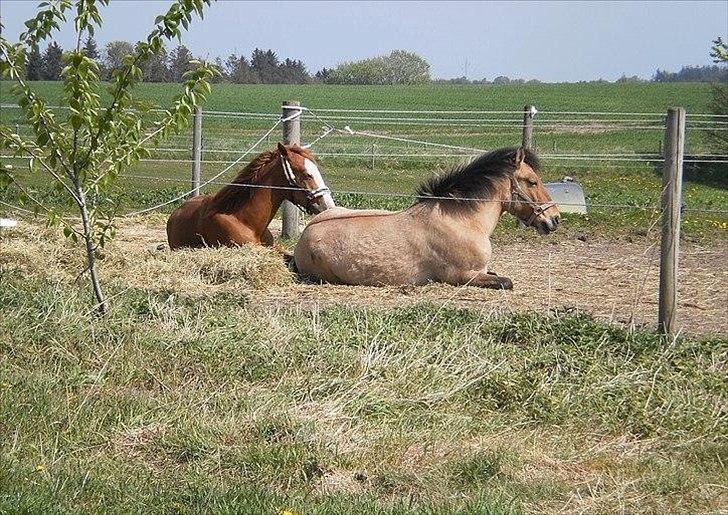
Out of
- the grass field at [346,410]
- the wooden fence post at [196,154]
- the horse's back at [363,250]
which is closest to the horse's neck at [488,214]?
the horse's back at [363,250]

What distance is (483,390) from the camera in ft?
20.0

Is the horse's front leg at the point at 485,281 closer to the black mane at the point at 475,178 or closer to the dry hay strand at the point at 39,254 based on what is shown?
the black mane at the point at 475,178

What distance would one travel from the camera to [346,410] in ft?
19.0

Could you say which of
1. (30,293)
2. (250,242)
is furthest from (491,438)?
(250,242)

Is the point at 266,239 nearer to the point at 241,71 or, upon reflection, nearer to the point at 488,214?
the point at 488,214

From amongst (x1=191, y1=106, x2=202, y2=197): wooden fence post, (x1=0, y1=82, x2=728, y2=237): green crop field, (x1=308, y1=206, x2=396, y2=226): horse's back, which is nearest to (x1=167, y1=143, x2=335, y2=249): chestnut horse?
(x1=0, y1=82, x2=728, y2=237): green crop field

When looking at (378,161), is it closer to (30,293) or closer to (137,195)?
(137,195)

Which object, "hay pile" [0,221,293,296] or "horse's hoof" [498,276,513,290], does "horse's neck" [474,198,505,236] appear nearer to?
"horse's hoof" [498,276,513,290]

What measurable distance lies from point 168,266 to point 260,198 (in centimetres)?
145

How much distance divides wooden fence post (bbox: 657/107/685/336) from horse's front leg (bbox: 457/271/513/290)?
206 cm

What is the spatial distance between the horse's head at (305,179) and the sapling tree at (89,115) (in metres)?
2.65

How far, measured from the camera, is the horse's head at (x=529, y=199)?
964 centimetres

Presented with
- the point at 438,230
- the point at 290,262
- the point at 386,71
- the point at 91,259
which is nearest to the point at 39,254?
the point at 290,262

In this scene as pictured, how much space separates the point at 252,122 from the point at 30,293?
38.0 metres
